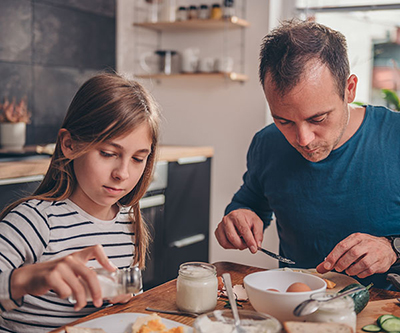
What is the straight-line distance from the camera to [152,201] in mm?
2881

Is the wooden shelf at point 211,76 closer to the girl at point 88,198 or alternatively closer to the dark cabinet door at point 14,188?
the dark cabinet door at point 14,188

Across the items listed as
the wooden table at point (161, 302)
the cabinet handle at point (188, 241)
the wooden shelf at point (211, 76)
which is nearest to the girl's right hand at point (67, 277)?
the wooden table at point (161, 302)

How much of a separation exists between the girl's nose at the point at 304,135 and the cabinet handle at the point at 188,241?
193 centimetres

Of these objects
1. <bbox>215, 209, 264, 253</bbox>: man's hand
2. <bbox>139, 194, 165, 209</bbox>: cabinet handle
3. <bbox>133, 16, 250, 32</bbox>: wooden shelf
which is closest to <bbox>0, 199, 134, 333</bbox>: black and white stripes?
<bbox>215, 209, 264, 253</bbox>: man's hand

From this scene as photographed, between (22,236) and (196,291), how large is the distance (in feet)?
1.42

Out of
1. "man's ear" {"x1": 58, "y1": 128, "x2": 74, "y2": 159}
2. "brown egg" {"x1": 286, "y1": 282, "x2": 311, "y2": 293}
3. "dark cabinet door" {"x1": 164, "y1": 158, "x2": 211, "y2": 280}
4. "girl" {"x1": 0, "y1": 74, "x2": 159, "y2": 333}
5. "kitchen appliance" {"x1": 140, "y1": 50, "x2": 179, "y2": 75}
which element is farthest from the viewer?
"kitchen appliance" {"x1": 140, "y1": 50, "x2": 179, "y2": 75}

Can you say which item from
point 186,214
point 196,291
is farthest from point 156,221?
point 196,291

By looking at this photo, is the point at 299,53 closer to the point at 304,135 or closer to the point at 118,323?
the point at 304,135

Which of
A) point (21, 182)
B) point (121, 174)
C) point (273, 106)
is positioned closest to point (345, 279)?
point (273, 106)

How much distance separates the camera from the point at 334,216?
1.54m

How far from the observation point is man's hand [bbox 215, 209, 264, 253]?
136 cm

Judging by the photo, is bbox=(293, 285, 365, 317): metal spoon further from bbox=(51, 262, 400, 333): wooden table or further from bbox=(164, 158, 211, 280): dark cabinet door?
bbox=(164, 158, 211, 280): dark cabinet door

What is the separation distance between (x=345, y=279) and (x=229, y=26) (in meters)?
2.54

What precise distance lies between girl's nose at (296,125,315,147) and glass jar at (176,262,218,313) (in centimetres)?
44
